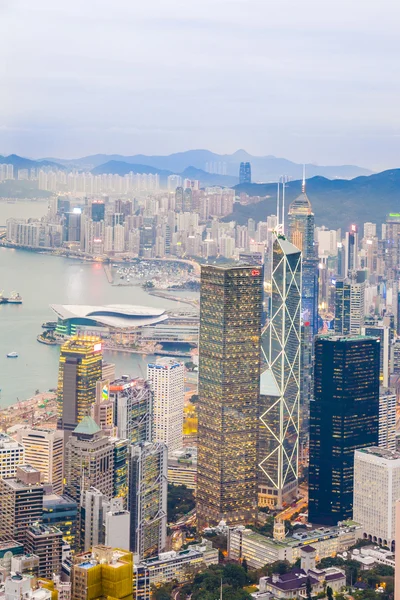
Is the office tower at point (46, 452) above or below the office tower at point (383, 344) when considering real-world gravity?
below

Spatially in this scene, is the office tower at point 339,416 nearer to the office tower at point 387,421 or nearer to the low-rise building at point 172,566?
the office tower at point 387,421

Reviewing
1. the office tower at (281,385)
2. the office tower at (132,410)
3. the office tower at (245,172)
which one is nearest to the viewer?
the office tower at (132,410)

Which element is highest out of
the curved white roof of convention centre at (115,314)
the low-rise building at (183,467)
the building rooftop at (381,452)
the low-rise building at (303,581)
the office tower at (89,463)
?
the curved white roof of convention centre at (115,314)

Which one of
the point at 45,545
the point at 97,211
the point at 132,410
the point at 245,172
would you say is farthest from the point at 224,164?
the point at 45,545

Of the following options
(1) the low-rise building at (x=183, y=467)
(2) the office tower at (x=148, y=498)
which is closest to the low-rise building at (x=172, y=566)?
(2) the office tower at (x=148, y=498)

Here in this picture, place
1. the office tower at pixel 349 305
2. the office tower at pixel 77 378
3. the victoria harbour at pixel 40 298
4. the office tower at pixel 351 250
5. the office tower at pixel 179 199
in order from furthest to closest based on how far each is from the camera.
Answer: the office tower at pixel 351 250 → the office tower at pixel 349 305 → the office tower at pixel 179 199 → the victoria harbour at pixel 40 298 → the office tower at pixel 77 378

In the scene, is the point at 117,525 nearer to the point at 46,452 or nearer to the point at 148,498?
the point at 148,498

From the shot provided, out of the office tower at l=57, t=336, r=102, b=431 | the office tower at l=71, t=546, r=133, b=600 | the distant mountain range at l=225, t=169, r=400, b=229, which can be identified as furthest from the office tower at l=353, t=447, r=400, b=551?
the office tower at l=71, t=546, r=133, b=600
